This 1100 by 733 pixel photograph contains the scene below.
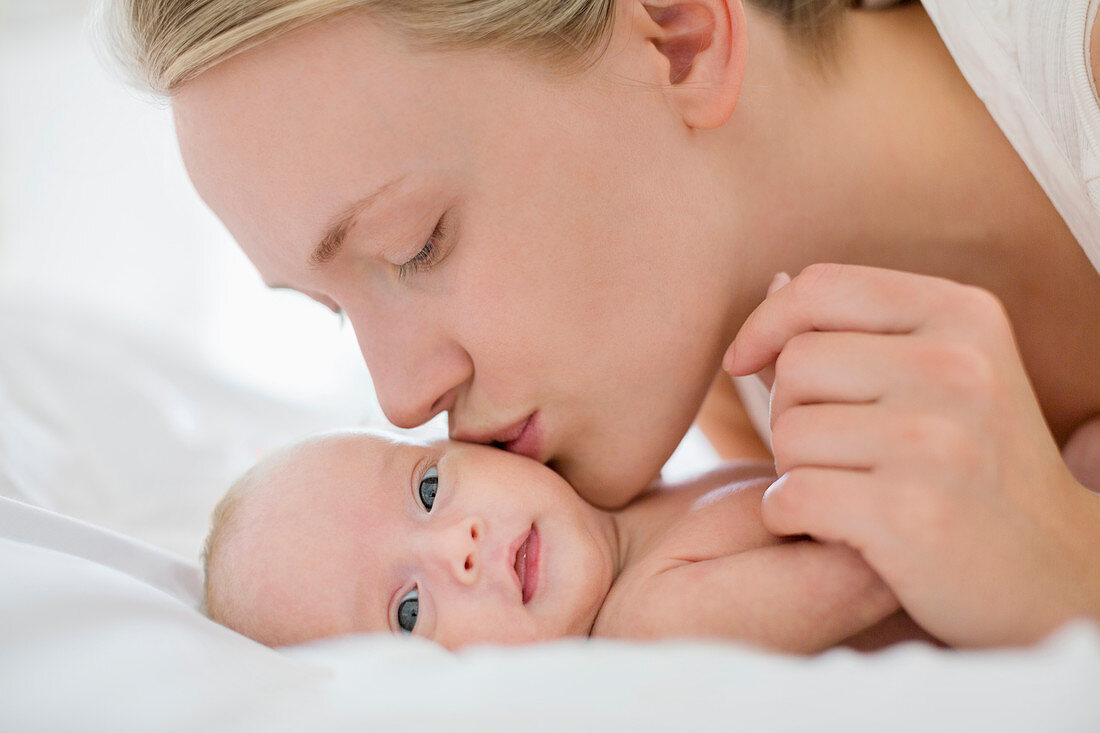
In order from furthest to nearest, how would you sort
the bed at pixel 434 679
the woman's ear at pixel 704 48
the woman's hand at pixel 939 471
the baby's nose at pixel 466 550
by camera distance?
the woman's ear at pixel 704 48 → the baby's nose at pixel 466 550 → the woman's hand at pixel 939 471 → the bed at pixel 434 679

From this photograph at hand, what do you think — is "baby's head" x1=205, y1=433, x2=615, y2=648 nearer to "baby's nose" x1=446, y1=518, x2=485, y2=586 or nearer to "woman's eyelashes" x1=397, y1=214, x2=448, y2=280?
"baby's nose" x1=446, y1=518, x2=485, y2=586

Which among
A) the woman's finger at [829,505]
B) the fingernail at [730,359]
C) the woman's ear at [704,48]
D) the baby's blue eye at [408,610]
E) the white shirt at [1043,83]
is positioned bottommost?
the baby's blue eye at [408,610]

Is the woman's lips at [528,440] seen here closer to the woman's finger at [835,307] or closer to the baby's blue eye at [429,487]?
the baby's blue eye at [429,487]

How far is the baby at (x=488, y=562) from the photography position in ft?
3.09

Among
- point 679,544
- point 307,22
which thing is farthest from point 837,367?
point 307,22

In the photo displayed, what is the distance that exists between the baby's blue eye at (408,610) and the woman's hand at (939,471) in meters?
0.41

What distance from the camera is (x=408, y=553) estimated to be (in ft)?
3.59

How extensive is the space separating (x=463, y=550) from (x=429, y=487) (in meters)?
0.15

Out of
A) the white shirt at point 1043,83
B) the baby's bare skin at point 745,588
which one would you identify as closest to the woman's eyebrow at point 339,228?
the baby's bare skin at point 745,588

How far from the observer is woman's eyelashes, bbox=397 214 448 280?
1.06 m

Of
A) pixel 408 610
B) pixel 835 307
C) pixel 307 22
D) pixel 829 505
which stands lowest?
pixel 408 610

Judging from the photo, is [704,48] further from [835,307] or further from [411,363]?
[411,363]

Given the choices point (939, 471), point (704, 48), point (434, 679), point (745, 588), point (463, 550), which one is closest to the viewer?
point (434, 679)

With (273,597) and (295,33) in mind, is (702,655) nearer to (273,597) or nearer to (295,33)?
(273,597)
